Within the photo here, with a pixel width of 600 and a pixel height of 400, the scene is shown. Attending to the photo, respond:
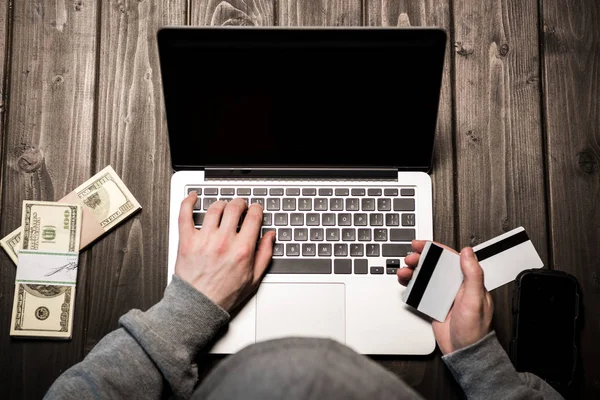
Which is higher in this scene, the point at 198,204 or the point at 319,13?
the point at 319,13

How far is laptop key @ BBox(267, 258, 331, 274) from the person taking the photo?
774mm

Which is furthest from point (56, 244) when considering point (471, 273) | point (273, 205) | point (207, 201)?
point (471, 273)

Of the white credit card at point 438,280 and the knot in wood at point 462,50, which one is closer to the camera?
the white credit card at point 438,280

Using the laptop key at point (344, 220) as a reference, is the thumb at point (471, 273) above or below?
below

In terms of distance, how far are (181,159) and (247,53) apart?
20 cm

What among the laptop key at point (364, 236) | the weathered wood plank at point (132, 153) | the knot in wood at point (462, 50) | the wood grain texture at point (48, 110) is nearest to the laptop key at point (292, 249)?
the laptop key at point (364, 236)

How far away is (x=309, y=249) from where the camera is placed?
2.57ft

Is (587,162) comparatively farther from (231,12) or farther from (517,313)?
(231,12)

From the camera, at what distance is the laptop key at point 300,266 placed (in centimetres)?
77

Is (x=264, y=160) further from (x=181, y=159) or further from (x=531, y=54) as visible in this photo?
(x=531, y=54)

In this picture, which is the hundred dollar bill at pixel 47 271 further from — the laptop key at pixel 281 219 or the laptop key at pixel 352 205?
the laptop key at pixel 352 205

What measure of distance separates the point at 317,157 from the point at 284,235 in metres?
0.14

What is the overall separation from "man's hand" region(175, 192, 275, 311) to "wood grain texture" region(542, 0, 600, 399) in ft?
1.65

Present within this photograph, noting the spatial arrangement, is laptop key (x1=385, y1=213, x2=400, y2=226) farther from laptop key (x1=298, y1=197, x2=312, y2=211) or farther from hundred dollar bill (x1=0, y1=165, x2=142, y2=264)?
hundred dollar bill (x1=0, y1=165, x2=142, y2=264)
